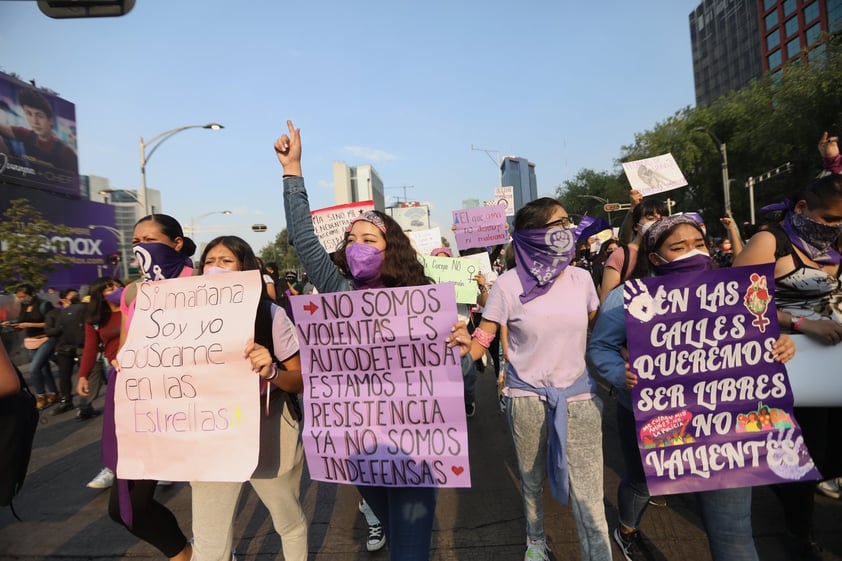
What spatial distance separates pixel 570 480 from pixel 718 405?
0.76 m

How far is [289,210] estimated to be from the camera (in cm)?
265

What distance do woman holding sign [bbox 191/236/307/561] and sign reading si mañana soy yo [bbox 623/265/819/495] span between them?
5.05 ft

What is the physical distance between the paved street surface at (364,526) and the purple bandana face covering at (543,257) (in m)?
1.64

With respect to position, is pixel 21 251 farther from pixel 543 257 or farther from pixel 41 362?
pixel 543 257

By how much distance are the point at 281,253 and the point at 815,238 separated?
81708 mm

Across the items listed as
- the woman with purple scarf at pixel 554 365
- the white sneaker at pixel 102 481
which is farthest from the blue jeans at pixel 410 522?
the white sneaker at pixel 102 481

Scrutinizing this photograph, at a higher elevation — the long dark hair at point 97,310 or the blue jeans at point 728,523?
the long dark hair at point 97,310

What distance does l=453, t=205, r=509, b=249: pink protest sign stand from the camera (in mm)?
8969

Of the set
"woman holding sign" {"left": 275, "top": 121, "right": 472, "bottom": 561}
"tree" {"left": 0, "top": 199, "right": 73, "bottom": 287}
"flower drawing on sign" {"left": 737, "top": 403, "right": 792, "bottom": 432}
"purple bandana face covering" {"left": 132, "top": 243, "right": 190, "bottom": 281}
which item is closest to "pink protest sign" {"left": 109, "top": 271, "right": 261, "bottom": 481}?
"purple bandana face covering" {"left": 132, "top": 243, "right": 190, "bottom": 281}

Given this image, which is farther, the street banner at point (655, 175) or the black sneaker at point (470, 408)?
the street banner at point (655, 175)

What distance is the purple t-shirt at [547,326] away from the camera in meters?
2.60

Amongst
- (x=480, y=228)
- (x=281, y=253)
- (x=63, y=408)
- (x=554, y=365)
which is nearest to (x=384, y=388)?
(x=554, y=365)

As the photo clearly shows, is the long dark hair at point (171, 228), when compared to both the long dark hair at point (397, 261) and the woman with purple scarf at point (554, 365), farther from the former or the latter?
the woman with purple scarf at point (554, 365)

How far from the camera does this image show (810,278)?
2738mm
